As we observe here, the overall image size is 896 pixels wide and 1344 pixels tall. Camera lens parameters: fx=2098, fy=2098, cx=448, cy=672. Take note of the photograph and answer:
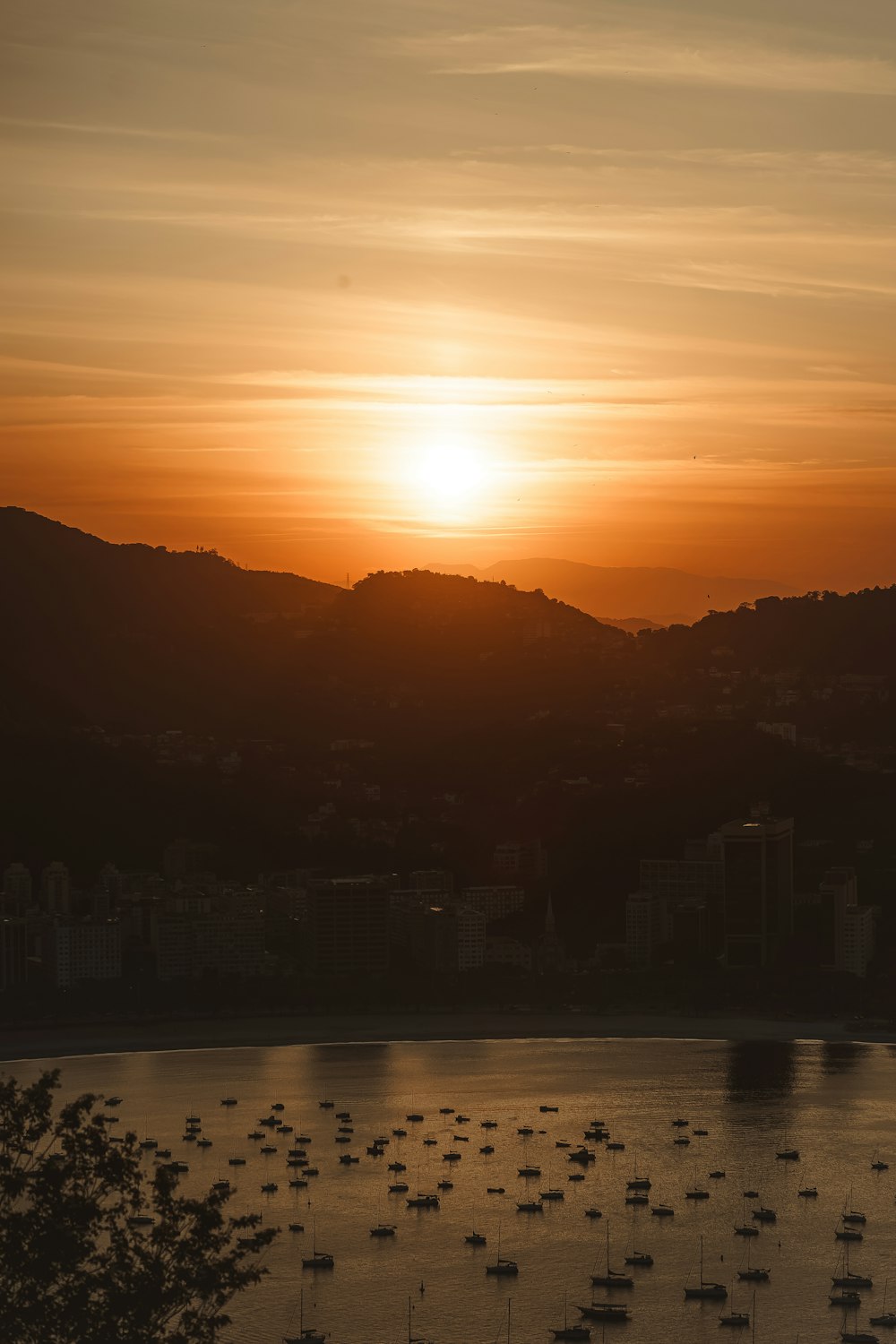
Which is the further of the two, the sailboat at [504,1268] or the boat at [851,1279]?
the sailboat at [504,1268]

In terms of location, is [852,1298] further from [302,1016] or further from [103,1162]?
[302,1016]

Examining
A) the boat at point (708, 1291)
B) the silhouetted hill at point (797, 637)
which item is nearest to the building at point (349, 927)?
the boat at point (708, 1291)

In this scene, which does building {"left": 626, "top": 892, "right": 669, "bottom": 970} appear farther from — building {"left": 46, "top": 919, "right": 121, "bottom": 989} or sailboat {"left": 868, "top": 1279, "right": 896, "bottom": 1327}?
sailboat {"left": 868, "top": 1279, "right": 896, "bottom": 1327}

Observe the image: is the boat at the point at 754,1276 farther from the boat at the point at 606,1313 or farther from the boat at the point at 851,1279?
the boat at the point at 606,1313

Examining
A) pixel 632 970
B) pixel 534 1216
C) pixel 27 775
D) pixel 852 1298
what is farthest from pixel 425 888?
pixel 852 1298

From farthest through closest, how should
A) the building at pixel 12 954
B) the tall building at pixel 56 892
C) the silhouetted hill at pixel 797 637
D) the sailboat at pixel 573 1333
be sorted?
the silhouetted hill at pixel 797 637, the tall building at pixel 56 892, the building at pixel 12 954, the sailboat at pixel 573 1333

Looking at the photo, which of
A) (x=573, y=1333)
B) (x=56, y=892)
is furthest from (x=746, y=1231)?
(x=56, y=892)
